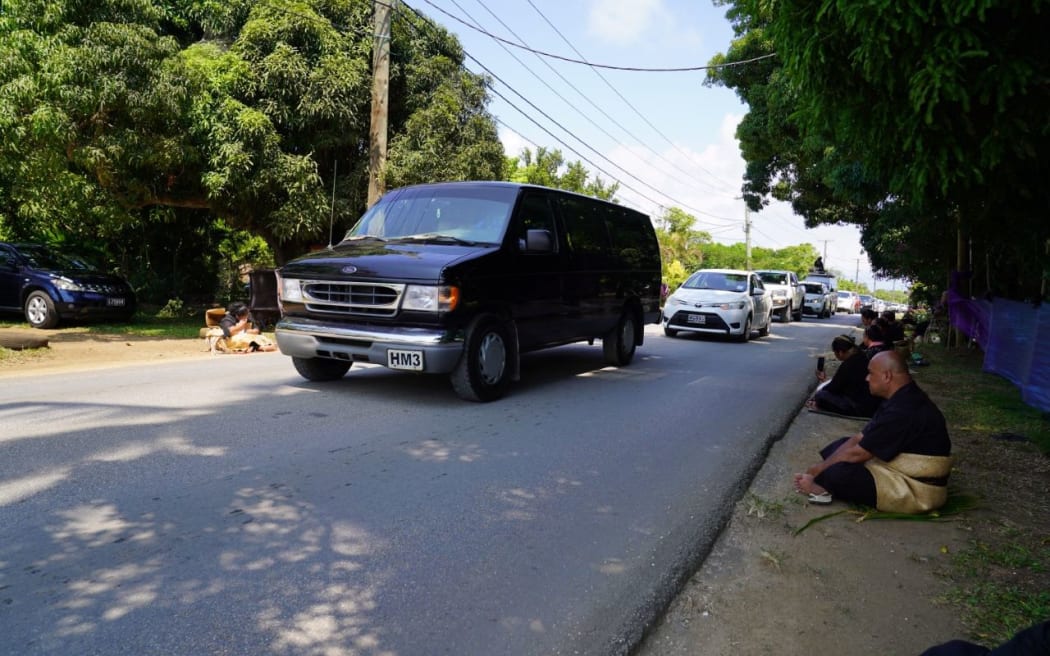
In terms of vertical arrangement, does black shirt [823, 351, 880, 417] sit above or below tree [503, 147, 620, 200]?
below

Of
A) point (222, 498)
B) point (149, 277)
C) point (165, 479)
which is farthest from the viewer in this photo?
point (149, 277)

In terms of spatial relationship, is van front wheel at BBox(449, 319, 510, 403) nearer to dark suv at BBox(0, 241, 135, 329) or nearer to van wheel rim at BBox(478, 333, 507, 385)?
van wheel rim at BBox(478, 333, 507, 385)

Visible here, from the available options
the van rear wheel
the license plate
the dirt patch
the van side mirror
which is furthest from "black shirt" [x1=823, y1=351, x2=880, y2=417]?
the dirt patch

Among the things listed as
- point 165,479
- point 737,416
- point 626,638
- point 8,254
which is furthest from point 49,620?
point 8,254

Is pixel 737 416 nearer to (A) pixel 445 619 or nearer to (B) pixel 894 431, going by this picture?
(B) pixel 894 431

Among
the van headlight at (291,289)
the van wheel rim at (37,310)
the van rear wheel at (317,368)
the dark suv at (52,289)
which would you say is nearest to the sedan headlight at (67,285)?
the dark suv at (52,289)

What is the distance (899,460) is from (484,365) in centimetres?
376

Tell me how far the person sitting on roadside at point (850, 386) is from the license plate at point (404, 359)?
4289 millimetres

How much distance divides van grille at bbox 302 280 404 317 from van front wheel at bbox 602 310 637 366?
4.18 metres

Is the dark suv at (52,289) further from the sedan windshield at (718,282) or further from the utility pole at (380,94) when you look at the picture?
the sedan windshield at (718,282)

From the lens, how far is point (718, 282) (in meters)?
16.6

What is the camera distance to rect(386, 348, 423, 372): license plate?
637 centimetres

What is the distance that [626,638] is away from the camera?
9.32ft

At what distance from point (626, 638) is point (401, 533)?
1374 millimetres
